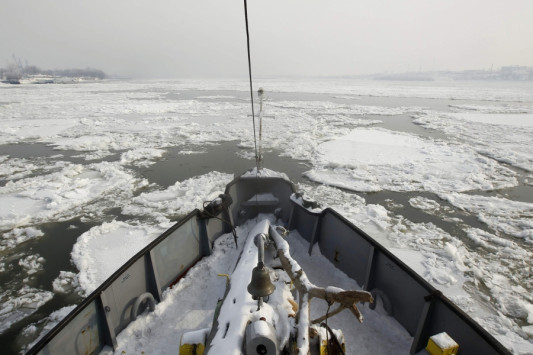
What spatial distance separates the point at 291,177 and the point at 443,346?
9439 millimetres

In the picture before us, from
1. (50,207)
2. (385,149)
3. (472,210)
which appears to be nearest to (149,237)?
(50,207)

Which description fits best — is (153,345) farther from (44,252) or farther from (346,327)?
(44,252)

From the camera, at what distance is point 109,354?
11.4 ft

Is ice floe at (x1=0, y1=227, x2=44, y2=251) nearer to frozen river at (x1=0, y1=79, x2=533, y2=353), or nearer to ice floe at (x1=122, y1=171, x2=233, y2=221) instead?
frozen river at (x1=0, y1=79, x2=533, y2=353)

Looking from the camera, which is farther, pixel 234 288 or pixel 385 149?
pixel 385 149

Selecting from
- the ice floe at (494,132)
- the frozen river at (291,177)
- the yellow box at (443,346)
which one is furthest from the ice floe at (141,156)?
the ice floe at (494,132)

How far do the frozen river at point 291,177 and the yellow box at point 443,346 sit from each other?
2.92 m

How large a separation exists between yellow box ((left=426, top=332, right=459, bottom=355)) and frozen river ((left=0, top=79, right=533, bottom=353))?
2923mm

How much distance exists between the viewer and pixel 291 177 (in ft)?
39.4

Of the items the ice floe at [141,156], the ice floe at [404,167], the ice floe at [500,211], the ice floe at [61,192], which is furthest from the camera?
the ice floe at [141,156]

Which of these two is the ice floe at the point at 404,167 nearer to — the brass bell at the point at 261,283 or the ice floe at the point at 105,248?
the ice floe at the point at 105,248

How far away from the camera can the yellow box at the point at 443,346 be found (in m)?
2.74

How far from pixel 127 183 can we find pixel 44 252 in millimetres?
4367

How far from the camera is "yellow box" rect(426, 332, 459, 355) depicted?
2.74 meters
